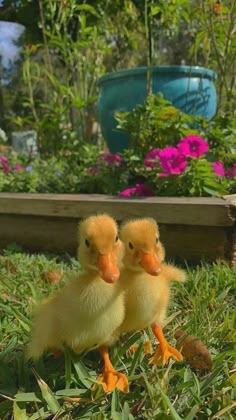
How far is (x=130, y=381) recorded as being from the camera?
1188mm

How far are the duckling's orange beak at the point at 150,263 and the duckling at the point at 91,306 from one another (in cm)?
5

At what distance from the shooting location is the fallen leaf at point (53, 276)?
2010mm

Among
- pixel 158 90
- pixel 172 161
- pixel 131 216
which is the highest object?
pixel 158 90

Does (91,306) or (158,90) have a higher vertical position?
(158,90)

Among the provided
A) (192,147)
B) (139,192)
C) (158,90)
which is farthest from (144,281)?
(158,90)

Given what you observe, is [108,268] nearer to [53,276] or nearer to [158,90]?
[53,276]

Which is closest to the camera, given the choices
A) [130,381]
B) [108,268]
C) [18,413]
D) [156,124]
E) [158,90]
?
[108,268]

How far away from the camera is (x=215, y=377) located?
3.95 feet

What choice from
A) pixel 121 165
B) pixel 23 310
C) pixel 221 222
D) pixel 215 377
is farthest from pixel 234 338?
pixel 121 165

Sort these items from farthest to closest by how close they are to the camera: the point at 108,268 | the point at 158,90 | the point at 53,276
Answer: the point at 158,90 → the point at 53,276 → the point at 108,268

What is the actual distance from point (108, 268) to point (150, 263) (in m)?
0.10

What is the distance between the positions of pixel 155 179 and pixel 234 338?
1419 millimetres

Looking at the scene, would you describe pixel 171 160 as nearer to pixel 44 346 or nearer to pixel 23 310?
pixel 23 310

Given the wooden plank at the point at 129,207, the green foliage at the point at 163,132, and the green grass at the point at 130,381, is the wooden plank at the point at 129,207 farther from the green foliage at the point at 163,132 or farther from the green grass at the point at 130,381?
the green grass at the point at 130,381
